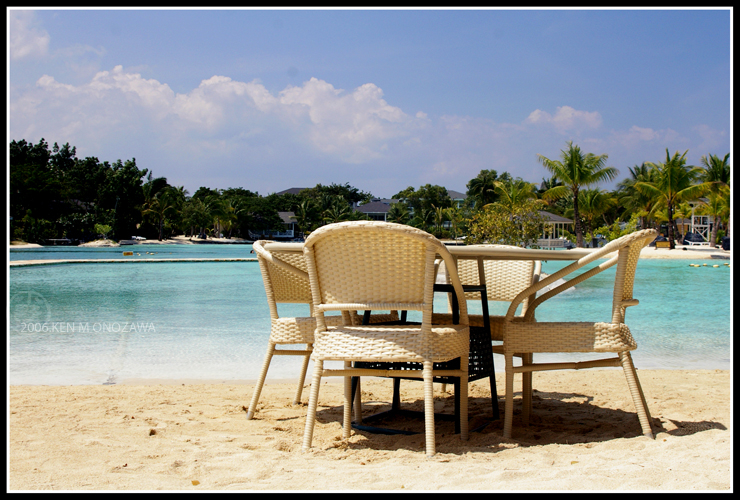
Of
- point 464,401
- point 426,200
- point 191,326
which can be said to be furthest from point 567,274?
point 426,200

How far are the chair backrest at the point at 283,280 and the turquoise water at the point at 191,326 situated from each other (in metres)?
1.11

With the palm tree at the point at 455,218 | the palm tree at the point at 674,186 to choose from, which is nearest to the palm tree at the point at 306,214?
the palm tree at the point at 455,218

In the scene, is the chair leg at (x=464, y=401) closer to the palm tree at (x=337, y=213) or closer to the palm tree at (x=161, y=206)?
the palm tree at (x=161, y=206)

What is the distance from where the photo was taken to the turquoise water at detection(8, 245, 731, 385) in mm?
4177

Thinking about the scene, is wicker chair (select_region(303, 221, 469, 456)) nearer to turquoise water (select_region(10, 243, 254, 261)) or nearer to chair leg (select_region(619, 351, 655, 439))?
chair leg (select_region(619, 351, 655, 439))

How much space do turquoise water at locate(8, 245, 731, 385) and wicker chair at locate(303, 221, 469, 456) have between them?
195cm

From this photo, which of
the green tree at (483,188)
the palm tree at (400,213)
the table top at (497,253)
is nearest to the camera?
the table top at (497,253)

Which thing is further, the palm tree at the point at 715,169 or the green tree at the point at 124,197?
the green tree at the point at 124,197

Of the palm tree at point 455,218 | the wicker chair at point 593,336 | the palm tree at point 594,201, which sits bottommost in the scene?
the wicker chair at point 593,336

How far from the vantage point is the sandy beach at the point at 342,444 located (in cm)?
164

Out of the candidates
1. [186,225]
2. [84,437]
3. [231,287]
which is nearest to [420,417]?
[84,437]

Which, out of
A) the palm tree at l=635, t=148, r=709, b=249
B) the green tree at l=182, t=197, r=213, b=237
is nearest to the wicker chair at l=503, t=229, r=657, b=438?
the palm tree at l=635, t=148, r=709, b=249

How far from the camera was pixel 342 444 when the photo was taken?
212 centimetres

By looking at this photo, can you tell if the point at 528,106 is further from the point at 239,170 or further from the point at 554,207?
the point at 239,170
